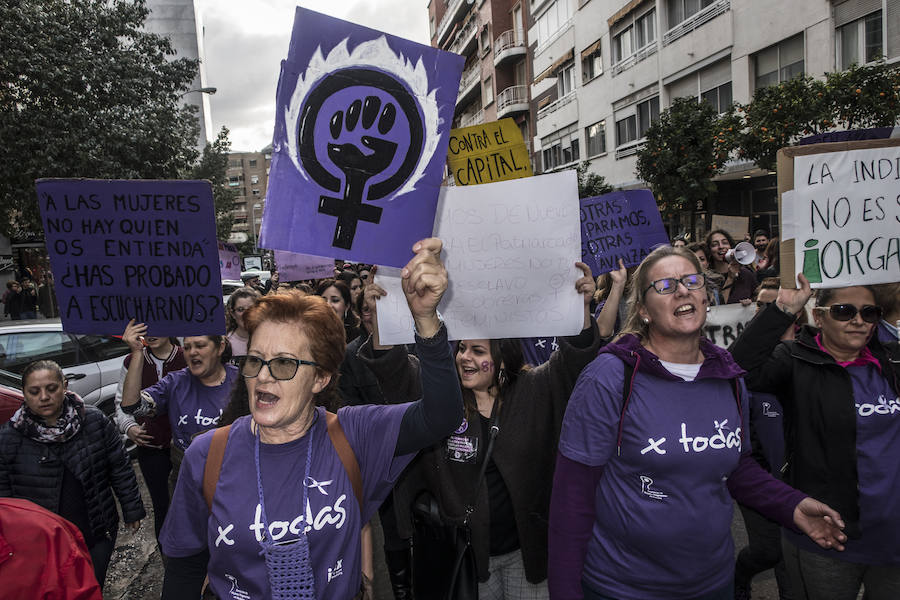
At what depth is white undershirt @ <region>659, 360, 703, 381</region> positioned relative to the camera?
226cm

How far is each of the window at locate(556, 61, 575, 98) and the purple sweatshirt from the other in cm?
2766

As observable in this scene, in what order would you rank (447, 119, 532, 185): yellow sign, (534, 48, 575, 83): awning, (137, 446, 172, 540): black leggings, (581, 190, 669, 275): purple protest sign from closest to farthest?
(447, 119, 532, 185): yellow sign < (137, 446, 172, 540): black leggings < (581, 190, 669, 275): purple protest sign < (534, 48, 575, 83): awning

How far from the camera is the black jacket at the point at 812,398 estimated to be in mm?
2518

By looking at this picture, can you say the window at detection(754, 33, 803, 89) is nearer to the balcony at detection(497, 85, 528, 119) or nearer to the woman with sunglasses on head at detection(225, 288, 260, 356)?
the woman with sunglasses on head at detection(225, 288, 260, 356)

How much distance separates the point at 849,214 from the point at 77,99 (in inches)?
605

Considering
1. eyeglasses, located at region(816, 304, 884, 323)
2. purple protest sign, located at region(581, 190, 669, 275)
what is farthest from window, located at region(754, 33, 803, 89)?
eyeglasses, located at region(816, 304, 884, 323)

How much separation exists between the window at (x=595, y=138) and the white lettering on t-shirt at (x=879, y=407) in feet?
78.4

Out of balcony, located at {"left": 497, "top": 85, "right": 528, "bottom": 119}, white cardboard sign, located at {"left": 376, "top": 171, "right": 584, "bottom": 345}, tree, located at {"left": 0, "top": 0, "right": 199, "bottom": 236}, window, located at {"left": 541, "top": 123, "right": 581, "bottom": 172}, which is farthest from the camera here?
balcony, located at {"left": 497, "top": 85, "right": 528, "bottom": 119}

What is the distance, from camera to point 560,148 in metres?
29.6

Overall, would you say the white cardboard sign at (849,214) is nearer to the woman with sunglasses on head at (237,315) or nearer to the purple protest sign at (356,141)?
the purple protest sign at (356,141)

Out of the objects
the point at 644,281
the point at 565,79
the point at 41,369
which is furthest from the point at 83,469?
the point at 565,79

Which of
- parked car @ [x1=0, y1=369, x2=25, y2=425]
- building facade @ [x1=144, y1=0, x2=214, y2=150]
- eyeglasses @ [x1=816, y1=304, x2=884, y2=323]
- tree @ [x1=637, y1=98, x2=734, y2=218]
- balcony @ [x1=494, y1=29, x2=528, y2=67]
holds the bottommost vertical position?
parked car @ [x1=0, y1=369, x2=25, y2=425]

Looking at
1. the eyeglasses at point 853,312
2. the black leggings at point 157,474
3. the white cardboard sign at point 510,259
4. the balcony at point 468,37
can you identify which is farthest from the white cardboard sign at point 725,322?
the balcony at point 468,37

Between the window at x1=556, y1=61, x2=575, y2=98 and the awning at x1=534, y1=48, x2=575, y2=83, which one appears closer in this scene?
the awning at x1=534, y1=48, x2=575, y2=83
